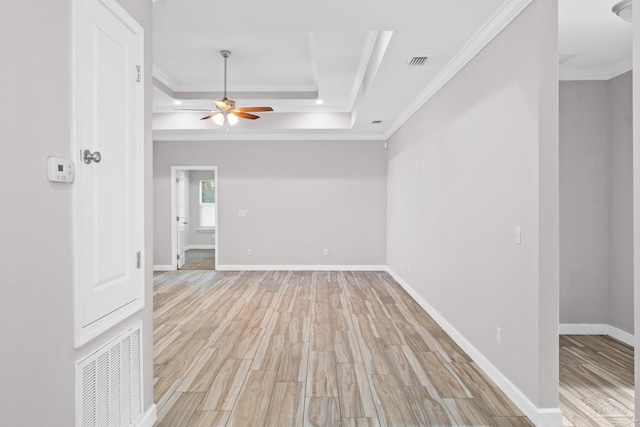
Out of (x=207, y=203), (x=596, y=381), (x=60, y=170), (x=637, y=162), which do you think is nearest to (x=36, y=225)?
(x=60, y=170)

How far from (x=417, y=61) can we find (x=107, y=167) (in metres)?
2.92

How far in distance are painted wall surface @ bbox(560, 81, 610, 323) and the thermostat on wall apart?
4212 millimetres

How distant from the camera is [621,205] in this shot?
12.5 ft

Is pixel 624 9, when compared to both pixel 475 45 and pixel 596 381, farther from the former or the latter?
pixel 596 381

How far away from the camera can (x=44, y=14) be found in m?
1.42

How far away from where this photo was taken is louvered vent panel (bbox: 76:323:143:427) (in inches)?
66.4

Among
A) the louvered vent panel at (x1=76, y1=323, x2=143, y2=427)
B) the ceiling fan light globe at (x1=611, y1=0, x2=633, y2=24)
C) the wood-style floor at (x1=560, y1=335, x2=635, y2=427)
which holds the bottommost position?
the wood-style floor at (x1=560, y1=335, x2=635, y2=427)

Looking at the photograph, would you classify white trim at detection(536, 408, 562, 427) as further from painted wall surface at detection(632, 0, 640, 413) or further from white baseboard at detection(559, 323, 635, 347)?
white baseboard at detection(559, 323, 635, 347)

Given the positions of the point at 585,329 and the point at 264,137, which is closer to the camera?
the point at 585,329

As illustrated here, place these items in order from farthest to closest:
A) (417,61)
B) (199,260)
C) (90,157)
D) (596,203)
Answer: (199,260)
(596,203)
(417,61)
(90,157)

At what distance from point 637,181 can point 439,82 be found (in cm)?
298

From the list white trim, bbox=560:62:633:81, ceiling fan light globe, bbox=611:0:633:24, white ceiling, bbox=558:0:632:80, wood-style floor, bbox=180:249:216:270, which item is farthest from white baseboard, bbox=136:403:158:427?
wood-style floor, bbox=180:249:216:270

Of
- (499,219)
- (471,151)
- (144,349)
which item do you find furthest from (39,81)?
(471,151)

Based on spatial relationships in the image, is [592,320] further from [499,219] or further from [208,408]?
[208,408]
